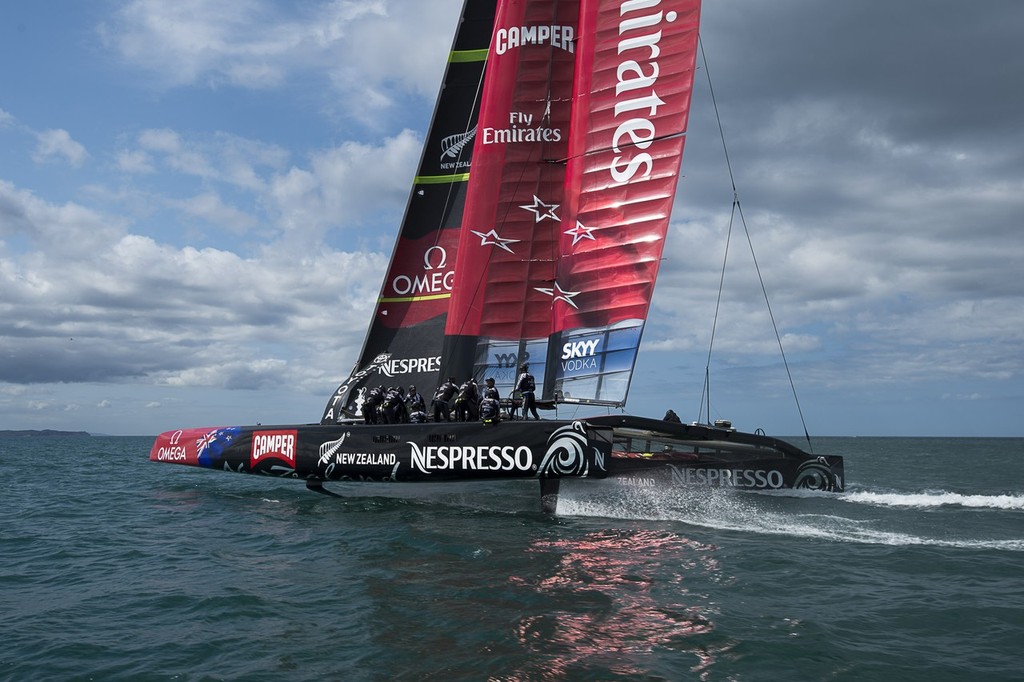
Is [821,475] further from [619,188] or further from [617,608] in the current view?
[617,608]

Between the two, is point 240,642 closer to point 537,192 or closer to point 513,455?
point 513,455

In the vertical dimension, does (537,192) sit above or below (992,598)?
above

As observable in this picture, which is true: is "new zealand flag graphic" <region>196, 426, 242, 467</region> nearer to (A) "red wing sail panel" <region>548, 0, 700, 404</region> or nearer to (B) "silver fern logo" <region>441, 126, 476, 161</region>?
(A) "red wing sail panel" <region>548, 0, 700, 404</region>

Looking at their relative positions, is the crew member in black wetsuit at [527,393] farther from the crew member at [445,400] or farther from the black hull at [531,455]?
the black hull at [531,455]

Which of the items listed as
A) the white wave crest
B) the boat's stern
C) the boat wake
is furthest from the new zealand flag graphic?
the white wave crest

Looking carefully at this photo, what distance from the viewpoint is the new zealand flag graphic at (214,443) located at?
15.8m

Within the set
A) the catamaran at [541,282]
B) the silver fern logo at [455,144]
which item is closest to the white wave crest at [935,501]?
the catamaran at [541,282]

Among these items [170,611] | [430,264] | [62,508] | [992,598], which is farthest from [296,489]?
[992,598]

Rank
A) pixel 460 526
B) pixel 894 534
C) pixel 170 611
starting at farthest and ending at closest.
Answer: pixel 460 526
pixel 894 534
pixel 170 611

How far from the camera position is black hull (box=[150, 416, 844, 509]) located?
38.2ft

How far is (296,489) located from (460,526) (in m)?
7.94

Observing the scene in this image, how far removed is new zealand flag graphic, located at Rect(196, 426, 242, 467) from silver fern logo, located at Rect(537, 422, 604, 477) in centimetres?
723

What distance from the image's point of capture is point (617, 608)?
6.79m

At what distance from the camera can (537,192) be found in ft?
50.9
